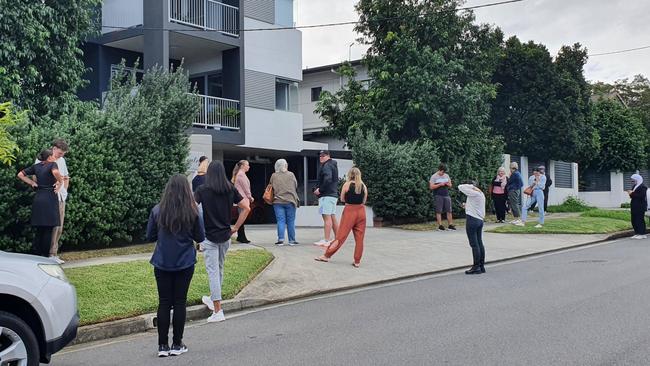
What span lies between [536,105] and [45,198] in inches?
968

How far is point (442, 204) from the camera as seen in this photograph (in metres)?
17.6

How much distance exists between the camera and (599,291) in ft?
29.2

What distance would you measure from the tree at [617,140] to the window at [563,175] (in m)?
4.30

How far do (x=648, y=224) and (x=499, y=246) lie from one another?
7.32 metres

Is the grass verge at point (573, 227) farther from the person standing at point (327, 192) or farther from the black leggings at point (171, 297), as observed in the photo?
the black leggings at point (171, 297)

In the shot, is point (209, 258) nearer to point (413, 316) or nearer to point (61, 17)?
point (413, 316)

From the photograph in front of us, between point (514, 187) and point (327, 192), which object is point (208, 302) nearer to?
point (327, 192)

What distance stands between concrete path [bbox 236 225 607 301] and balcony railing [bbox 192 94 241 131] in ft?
17.8

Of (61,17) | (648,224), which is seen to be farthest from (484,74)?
(61,17)

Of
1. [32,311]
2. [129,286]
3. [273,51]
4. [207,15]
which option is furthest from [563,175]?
[32,311]

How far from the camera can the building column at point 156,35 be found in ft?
62.4

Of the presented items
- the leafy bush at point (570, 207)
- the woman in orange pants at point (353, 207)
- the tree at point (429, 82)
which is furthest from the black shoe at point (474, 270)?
the leafy bush at point (570, 207)

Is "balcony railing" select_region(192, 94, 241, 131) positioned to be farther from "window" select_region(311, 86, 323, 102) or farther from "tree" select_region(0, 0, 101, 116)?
"window" select_region(311, 86, 323, 102)

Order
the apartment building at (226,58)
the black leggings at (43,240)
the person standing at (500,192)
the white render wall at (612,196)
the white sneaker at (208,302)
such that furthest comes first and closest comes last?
the white render wall at (612,196) → the apartment building at (226,58) → the person standing at (500,192) → the black leggings at (43,240) → the white sneaker at (208,302)
